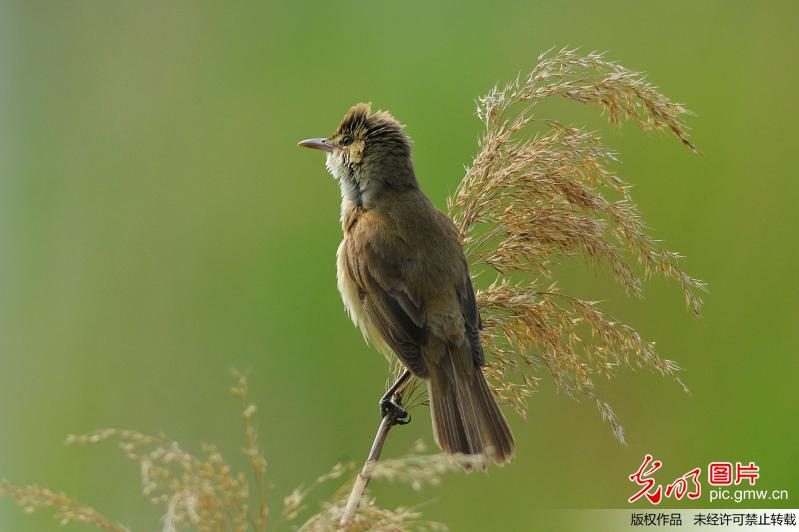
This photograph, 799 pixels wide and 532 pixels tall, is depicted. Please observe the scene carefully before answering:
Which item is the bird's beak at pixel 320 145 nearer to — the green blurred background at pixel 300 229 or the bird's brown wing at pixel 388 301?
the bird's brown wing at pixel 388 301

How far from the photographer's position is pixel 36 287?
5.51 m

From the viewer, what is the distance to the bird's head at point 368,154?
3734 mm

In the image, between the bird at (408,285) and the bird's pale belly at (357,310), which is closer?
the bird at (408,285)

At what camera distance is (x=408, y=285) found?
3.35 m

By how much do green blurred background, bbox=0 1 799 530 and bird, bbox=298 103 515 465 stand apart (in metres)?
0.97

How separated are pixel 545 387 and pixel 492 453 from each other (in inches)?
65.2

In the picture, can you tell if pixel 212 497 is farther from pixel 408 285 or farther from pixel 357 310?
pixel 357 310

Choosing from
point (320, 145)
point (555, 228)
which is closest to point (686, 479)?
point (555, 228)

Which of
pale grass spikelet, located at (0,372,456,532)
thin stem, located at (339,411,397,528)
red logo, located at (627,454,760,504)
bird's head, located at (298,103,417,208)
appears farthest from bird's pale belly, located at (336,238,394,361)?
pale grass spikelet, located at (0,372,456,532)

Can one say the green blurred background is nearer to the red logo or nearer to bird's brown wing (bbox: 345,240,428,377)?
the red logo

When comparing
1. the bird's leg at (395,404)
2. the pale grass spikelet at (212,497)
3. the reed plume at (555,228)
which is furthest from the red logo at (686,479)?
the pale grass spikelet at (212,497)

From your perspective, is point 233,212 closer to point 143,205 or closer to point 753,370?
point 143,205

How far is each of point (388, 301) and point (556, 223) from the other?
75 cm

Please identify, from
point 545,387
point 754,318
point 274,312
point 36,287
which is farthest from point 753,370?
point 36,287
